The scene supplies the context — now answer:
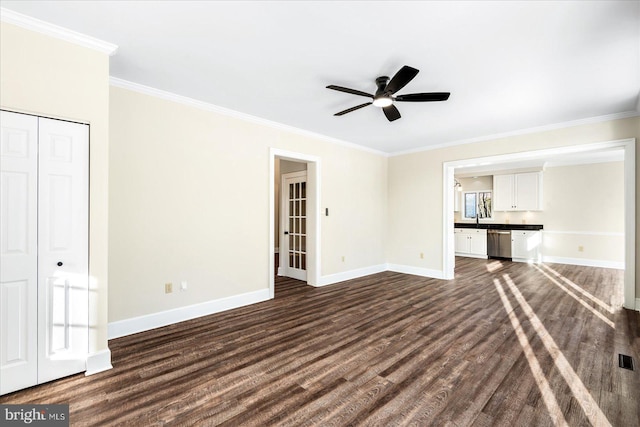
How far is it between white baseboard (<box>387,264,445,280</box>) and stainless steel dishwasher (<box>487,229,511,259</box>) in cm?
368

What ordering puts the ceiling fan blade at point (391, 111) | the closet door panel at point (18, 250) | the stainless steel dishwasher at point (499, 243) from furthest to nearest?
the stainless steel dishwasher at point (499, 243) < the ceiling fan blade at point (391, 111) < the closet door panel at point (18, 250)

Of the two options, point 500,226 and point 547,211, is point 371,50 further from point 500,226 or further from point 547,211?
point 547,211

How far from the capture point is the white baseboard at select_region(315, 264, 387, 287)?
17.8ft

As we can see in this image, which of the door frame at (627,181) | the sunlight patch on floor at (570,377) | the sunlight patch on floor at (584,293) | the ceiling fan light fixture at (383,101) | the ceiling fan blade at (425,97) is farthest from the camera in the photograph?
the sunlight patch on floor at (584,293)

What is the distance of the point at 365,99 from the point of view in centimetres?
368

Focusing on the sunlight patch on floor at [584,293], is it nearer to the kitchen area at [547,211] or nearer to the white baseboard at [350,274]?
the kitchen area at [547,211]

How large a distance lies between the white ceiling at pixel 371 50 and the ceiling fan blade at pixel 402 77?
229mm

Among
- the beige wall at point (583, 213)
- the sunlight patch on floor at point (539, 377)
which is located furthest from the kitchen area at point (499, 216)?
the sunlight patch on floor at point (539, 377)

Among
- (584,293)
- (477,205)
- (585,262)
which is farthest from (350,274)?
(585,262)

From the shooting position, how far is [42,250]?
223 cm

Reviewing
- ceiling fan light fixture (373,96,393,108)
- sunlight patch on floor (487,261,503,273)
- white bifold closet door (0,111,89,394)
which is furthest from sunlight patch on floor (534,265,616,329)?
white bifold closet door (0,111,89,394)

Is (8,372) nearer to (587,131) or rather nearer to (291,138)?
(291,138)

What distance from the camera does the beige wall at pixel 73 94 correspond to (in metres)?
2.13

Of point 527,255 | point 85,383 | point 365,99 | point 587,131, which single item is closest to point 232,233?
point 85,383
